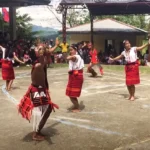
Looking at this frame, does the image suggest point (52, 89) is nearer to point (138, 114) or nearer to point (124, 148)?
point (138, 114)

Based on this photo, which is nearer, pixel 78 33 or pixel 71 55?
pixel 71 55

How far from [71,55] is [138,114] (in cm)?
213

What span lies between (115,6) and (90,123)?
16239 mm

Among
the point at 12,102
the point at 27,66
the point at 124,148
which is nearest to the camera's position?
the point at 124,148

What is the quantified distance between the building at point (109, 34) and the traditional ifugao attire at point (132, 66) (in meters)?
16.3

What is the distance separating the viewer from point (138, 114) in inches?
312

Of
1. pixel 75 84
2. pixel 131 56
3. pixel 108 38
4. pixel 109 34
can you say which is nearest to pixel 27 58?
pixel 109 34

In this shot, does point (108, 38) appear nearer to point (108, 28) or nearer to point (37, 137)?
point (108, 28)

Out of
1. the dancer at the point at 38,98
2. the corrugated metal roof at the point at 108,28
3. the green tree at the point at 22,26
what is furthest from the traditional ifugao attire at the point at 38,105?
the green tree at the point at 22,26

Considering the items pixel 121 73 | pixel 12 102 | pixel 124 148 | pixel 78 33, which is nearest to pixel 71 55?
pixel 12 102

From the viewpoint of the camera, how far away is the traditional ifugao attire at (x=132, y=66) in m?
9.33

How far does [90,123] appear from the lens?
7195 mm

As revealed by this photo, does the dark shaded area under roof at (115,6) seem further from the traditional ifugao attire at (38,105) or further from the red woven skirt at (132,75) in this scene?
the traditional ifugao attire at (38,105)

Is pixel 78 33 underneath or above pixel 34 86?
above
